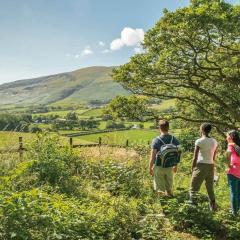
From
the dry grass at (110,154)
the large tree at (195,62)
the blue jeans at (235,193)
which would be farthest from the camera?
the large tree at (195,62)

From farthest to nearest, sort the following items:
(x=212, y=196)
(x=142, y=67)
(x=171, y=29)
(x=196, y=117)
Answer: (x=196, y=117) < (x=142, y=67) < (x=171, y=29) < (x=212, y=196)

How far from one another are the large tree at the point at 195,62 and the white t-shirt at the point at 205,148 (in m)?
10.7

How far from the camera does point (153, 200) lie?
9961mm

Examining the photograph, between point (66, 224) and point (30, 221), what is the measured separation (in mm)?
657

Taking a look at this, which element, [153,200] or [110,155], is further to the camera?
[110,155]

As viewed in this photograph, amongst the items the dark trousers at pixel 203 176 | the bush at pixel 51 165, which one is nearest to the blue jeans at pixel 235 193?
the dark trousers at pixel 203 176

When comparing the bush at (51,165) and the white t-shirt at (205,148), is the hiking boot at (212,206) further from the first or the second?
the bush at (51,165)

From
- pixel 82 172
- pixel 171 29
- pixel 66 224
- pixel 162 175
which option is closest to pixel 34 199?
pixel 66 224

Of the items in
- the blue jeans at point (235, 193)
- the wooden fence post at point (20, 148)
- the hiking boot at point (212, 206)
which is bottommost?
the hiking boot at point (212, 206)

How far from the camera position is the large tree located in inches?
743

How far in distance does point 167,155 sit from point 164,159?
4.5 inches

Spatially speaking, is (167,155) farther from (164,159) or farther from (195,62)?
(195,62)

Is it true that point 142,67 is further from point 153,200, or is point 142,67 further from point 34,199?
point 34,199

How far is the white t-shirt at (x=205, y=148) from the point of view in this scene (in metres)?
8.91
